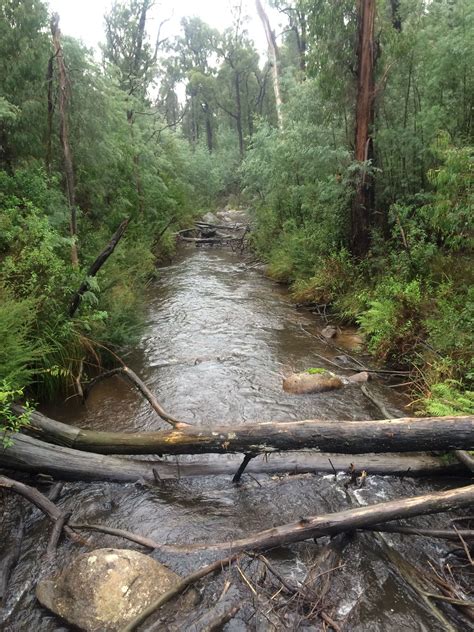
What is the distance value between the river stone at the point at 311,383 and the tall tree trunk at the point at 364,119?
494cm

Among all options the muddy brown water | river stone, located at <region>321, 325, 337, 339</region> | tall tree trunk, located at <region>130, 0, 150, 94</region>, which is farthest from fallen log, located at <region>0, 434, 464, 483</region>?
tall tree trunk, located at <region>130, 0, 150, 94</region>

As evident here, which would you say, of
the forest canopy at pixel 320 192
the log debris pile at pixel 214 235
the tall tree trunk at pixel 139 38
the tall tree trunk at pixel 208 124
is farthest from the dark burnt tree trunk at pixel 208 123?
the forest canopy at pixel 320 192

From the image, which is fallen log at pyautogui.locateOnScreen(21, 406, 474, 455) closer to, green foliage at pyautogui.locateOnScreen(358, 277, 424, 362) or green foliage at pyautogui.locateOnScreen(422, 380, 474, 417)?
green foliage at pyautogui.locateOnScreen(422, 380, 474, 417)

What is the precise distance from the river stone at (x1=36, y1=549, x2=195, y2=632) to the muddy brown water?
0.13 metres

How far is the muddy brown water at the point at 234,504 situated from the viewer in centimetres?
314

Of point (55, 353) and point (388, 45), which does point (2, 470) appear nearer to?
point (55, 353)

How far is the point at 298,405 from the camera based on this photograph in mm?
6426

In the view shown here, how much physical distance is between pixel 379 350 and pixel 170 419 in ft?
15.6

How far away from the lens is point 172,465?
466cm

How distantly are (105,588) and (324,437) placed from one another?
215 centimetres

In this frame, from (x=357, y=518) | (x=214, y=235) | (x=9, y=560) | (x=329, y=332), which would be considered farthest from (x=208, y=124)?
(x=357, y=518)

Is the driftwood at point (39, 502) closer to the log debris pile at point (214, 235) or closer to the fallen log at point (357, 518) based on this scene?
the fallen log at point (357, 518)

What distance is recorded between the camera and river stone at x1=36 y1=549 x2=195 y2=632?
298 centimetres

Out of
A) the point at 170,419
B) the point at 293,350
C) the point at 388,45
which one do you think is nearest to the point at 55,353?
the point at 170,419
